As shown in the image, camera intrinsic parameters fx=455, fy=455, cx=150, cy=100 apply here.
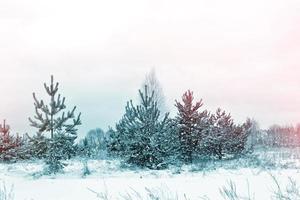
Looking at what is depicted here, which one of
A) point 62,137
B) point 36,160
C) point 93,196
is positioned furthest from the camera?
point 36,160

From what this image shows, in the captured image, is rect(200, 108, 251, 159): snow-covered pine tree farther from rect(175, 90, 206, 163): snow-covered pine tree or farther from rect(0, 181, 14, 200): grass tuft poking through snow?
rect(0, 181, 14, 200): grass tuft poking through snow

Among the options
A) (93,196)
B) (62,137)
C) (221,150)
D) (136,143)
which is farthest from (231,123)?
(93,196)

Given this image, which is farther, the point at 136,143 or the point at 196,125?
the point at 196,125

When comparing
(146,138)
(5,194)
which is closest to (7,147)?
(146,138)

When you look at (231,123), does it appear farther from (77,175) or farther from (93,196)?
(93,196)

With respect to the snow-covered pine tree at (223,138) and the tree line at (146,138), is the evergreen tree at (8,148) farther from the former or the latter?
the snow-covered pine tree at (223,138)

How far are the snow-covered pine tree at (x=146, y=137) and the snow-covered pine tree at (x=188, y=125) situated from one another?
3.14 meters

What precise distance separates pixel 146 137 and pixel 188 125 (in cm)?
524

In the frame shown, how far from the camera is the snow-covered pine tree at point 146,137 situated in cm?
2364

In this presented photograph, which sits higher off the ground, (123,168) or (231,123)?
(231,123)

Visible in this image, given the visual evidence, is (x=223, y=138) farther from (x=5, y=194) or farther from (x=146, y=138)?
(x=5, y=194)

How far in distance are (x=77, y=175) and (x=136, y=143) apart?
4.78 m

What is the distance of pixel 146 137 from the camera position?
2389 centimetres

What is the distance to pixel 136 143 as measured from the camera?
24.0 metres
